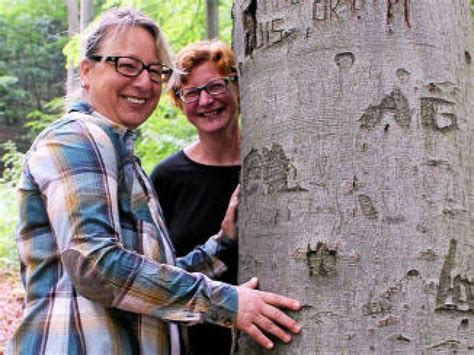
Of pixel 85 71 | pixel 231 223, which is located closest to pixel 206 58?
pixel 231 223

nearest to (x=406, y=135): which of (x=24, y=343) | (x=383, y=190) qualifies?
(x=383, y=190)

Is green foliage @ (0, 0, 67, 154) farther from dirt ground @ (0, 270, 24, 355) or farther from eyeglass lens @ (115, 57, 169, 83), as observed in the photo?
eyeglass lens @ (115, 57, 169, 83)

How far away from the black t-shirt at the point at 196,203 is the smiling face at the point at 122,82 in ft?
3.12

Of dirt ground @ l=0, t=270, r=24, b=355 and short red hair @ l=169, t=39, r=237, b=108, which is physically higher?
short red hair @ l=169, t=39, r=237, b=108

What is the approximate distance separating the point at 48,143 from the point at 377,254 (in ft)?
2.72

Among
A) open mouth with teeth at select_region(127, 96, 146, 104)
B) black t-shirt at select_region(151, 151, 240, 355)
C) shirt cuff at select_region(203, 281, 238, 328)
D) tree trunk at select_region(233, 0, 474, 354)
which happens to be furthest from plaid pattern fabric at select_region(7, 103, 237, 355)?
black t-shirt at select_region(151, 151, 240, 355)

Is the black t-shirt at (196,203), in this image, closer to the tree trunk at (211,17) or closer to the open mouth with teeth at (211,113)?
the open mouth with teeth at (211,113)

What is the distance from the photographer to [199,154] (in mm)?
2971

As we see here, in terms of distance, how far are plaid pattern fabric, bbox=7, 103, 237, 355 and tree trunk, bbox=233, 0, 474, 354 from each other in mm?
→ 250

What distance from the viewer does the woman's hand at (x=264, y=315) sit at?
5.07 ft

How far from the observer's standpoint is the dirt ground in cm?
772

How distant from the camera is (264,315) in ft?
5.16

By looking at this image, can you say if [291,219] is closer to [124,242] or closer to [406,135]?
[406,135]

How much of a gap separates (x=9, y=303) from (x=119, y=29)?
7793 mm
